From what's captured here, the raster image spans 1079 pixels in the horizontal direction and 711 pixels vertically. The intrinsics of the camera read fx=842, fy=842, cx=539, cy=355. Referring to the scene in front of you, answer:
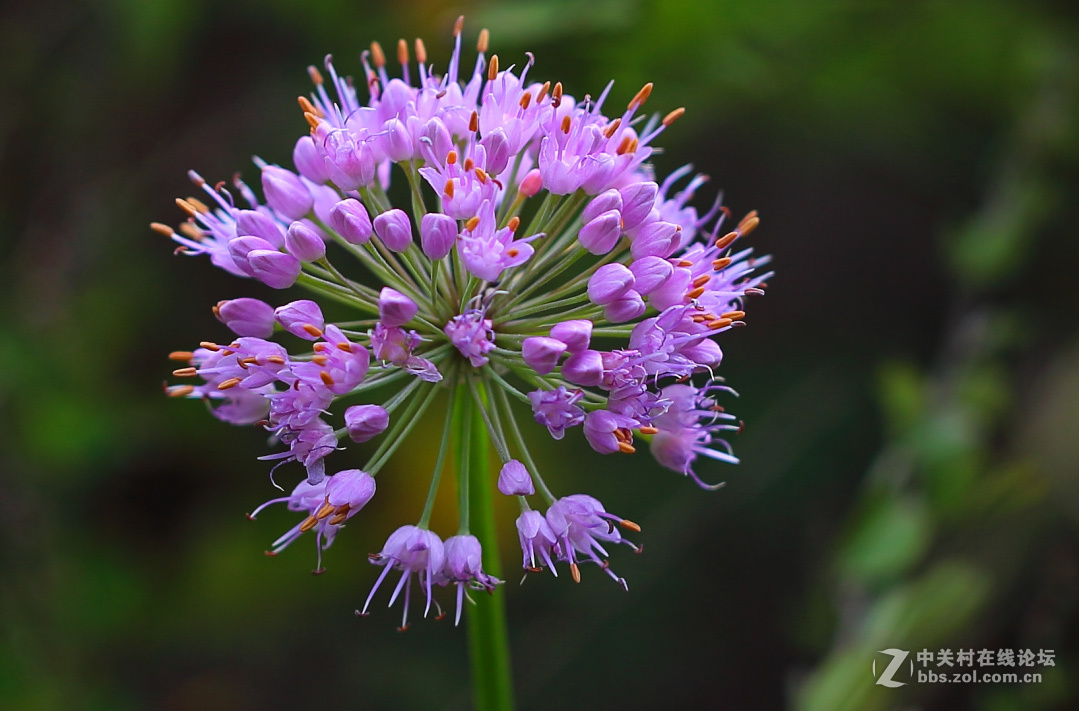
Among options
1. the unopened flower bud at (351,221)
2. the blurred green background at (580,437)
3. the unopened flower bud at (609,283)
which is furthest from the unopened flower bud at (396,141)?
the blurred green background at (580,437)

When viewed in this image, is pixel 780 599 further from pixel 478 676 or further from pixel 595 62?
pixel 595 62

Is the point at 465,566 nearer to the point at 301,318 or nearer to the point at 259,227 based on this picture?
the point at 301,318

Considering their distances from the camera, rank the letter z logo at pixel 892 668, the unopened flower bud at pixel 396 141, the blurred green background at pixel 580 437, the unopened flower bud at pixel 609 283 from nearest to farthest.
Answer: the unopened flower bud at pixel 609 283 < the unopened flower bud at pixel 396 141 < the letter z logo at pixel 892 668 < the blurred green background at pixel 580 437

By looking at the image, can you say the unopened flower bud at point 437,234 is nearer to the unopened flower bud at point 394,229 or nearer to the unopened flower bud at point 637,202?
the unopened flower bud at point 394,229

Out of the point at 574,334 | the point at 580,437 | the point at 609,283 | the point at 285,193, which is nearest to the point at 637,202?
the point at 609,283

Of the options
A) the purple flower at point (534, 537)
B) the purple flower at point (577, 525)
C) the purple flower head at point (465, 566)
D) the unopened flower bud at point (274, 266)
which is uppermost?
the unopened flower bud at point (274, 266)

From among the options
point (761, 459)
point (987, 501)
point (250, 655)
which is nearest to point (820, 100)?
point (761, 459)
